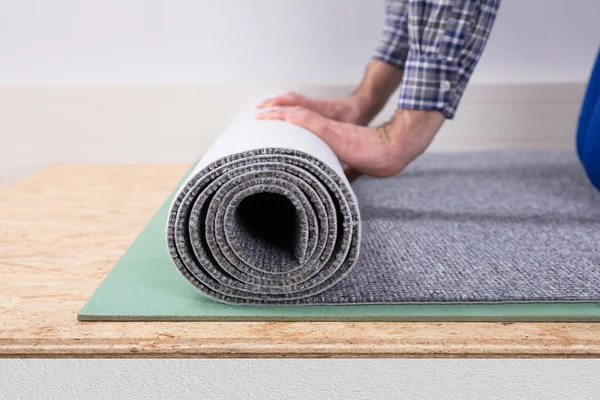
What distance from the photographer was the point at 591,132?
154 cm

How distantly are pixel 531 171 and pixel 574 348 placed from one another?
1.10 metres

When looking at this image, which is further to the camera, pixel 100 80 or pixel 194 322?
pixel 100 80

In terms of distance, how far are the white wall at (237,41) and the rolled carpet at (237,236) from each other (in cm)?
141

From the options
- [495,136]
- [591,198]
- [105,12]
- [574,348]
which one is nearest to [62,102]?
[105,12]

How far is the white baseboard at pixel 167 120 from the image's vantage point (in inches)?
92.7

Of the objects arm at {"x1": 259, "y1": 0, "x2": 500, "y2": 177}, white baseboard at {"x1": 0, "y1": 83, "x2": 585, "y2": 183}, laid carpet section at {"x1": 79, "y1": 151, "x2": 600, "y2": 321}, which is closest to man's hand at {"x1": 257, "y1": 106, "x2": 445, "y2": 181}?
arm at {"x1": 259, "y1": 0, "x2": 500, "y2": 177}

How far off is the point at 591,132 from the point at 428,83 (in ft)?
1.46

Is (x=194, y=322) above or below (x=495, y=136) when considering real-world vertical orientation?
above

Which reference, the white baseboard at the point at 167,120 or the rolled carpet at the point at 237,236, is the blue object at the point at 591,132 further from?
the rolled carpet at the point at 237,236

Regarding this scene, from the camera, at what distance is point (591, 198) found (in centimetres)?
161
